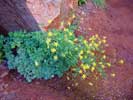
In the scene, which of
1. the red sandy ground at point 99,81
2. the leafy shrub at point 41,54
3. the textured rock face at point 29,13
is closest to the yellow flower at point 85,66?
the leafy shrub at point 41,54

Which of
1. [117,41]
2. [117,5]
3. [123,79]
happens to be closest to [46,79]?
[123,79]

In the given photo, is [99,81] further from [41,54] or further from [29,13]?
[29,13]

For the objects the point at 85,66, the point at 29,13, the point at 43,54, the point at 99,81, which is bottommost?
the point at 99,81

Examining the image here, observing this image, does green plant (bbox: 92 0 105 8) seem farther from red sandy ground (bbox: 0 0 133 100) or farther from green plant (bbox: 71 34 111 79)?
green plant (bbox: 71 34 111 79)

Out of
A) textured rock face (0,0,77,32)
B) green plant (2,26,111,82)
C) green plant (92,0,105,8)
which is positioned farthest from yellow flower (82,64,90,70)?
green plant (92,0,105,8)

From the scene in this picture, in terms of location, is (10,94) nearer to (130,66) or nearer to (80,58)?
(80,58)

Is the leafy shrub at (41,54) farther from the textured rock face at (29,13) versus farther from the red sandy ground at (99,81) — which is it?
the textured rock face at (29,13)

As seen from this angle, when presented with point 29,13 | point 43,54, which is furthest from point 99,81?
point 29,13

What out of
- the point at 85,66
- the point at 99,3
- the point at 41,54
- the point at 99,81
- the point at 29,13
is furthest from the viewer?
the point at 99,3
